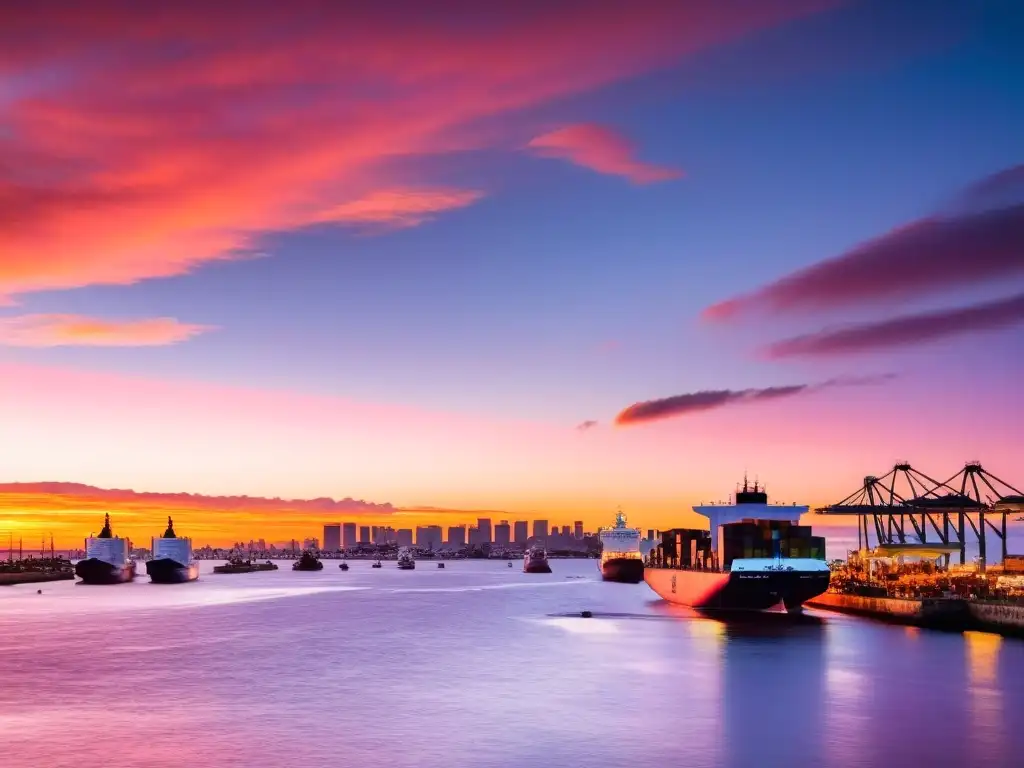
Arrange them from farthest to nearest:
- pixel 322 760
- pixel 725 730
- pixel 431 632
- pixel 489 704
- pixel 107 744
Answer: pixel 431 632
pixel 489 704
pixel 725 730
pixel 107 744
pixel 322 760

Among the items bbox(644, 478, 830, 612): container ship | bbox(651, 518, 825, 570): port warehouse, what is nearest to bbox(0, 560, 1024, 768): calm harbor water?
bbox(644, 478, 830, 612): container ship

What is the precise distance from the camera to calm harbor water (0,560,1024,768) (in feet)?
143

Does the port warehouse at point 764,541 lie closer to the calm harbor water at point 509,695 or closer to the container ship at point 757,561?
the container ship at point 757,561

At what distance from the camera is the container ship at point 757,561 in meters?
109

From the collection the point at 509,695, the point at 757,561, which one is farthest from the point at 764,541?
the point at 509,695

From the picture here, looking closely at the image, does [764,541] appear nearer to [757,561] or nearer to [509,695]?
[757,561]

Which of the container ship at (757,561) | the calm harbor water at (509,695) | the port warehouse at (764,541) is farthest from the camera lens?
the port warehouse at (764,541)

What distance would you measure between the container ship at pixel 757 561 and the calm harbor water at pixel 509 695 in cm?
450

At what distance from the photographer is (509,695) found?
59.4 m

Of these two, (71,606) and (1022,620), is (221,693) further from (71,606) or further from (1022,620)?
(71,606)

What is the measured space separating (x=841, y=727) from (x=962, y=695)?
44.1 feet

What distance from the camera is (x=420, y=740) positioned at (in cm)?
4578

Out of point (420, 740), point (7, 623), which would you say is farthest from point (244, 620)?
point (420, 740)

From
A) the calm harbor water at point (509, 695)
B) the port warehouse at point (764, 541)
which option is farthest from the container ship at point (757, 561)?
the calm harbor water at point (509, 695)
